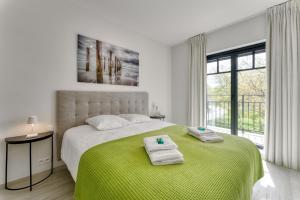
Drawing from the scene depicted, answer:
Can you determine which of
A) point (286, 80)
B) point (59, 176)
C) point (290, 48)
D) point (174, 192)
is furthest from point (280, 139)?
point (59, 176)

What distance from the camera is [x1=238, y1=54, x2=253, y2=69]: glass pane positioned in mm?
2859

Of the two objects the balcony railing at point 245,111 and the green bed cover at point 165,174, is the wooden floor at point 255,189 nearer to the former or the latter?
the green bed cover at point 165,174

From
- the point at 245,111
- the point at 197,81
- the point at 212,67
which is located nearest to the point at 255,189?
the point at 245,111

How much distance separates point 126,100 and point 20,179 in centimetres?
200

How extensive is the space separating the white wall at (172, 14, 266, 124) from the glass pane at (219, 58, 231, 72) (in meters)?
0.33

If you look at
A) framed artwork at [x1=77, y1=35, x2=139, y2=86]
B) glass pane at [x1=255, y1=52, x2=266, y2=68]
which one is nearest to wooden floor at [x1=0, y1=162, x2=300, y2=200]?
framed artwork at [x1=77, y1=35, x2=139, y2=86]

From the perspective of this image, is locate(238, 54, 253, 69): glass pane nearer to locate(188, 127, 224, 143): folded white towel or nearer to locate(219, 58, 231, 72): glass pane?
locate(219, 58, 231, 72): glass pane

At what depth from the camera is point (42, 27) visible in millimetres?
1965

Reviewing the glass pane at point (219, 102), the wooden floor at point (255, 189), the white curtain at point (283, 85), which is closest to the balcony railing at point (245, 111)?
the glass pane at point (219, 102)

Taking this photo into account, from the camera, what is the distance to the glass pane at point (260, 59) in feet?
8.76

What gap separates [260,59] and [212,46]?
1010mm

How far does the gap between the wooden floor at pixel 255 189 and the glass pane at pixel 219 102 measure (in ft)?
4.79

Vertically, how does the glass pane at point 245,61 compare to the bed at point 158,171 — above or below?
above

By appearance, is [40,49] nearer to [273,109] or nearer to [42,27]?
[42,27]
